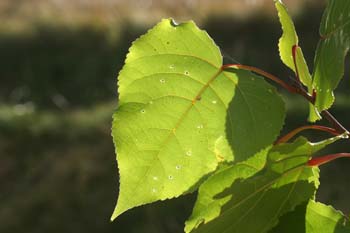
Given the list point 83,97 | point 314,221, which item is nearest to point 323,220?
point 314,221

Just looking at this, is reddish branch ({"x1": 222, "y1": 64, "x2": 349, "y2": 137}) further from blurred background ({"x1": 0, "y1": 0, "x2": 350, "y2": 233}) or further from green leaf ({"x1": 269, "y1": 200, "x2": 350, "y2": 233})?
blurred background ({"x1": 0, "y1": 0, "x2": 350, "y2": 233})

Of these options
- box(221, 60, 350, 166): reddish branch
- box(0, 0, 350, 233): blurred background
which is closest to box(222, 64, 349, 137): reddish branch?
box(221, 60, 350, 166): reddish branch

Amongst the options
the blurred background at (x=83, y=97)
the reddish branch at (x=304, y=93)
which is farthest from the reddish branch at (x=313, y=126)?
the blurred background at (x=83, y=97)

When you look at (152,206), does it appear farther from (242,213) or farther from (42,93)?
(242,213)

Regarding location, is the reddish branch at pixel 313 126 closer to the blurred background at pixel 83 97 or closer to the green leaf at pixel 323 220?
the green leaf at pixel 323 220

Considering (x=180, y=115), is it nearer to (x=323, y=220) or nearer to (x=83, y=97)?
(x=323, y=220)

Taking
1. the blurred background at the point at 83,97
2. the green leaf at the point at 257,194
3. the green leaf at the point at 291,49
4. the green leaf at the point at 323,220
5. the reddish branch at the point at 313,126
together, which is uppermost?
the green leaf at the point at 291,49
